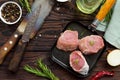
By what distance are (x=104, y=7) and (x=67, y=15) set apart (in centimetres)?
16

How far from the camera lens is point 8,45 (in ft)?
5.38

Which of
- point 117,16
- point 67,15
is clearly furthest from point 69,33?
point 117,16

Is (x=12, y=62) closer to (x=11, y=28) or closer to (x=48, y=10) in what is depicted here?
(x=11, y=28)

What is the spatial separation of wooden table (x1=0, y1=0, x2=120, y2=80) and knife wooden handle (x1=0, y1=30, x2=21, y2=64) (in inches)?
1.1

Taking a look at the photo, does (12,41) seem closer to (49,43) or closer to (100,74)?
(49,43)

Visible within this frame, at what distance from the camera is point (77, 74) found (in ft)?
5.46

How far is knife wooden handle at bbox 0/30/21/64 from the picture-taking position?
163cm

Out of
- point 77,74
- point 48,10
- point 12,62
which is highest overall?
point 48,10

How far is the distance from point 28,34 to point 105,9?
30 cm

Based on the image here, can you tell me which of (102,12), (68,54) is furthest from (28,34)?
(102,12)

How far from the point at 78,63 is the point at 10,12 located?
0.33 meters

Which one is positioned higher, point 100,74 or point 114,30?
point 114,30

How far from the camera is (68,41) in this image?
1649 millimetres

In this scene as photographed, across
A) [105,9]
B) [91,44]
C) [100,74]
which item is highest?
[105,9]
